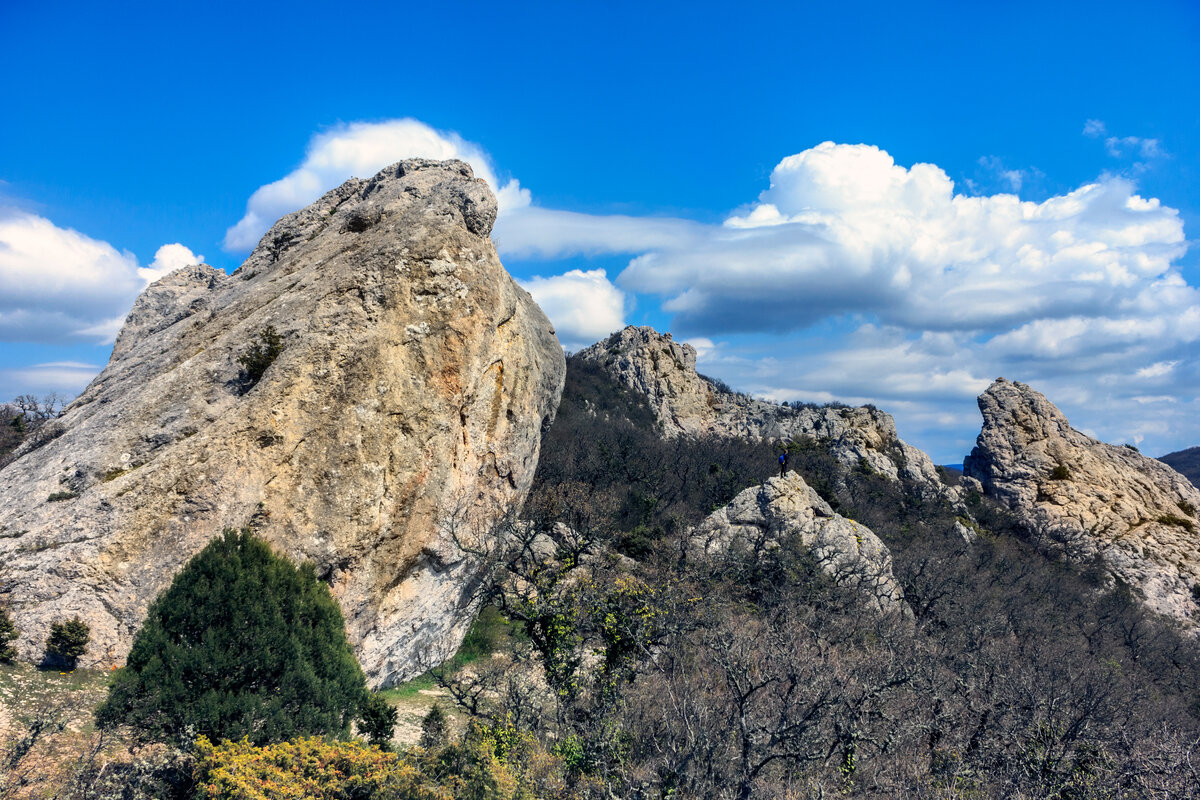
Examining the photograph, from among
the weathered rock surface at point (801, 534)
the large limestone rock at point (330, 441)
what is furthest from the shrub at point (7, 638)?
the weathered rock surface at point (801, 534)

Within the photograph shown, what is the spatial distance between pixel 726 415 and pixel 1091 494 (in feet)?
105

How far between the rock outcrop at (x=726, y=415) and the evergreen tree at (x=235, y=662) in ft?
177

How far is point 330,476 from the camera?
14133 millimetres

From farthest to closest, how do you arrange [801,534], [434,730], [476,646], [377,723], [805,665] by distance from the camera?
[801,534] < [476,646] < [805,665] < [434,730] < [377,723]

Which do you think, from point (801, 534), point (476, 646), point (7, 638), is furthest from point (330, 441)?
point (801, 534)

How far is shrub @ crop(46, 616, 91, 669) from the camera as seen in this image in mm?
10969

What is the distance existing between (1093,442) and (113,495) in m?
65.3

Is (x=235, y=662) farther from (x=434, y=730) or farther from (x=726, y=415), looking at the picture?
(x=726, y=415)

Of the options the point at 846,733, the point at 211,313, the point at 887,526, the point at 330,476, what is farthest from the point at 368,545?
the point at 887,526

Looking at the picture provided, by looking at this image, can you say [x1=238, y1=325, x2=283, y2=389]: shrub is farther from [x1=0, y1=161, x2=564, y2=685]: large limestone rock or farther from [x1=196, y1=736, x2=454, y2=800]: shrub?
[x1=196, y1=736, x2=454, y2=800]: shrub

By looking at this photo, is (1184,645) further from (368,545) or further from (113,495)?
(113,495)

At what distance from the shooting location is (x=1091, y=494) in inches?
1988

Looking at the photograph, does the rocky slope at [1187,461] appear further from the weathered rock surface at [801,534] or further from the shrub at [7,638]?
the shrub at [7,638]

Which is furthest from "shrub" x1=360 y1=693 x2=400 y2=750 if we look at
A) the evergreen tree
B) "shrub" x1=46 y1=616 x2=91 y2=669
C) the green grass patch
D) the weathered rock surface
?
the weathered rock surface
